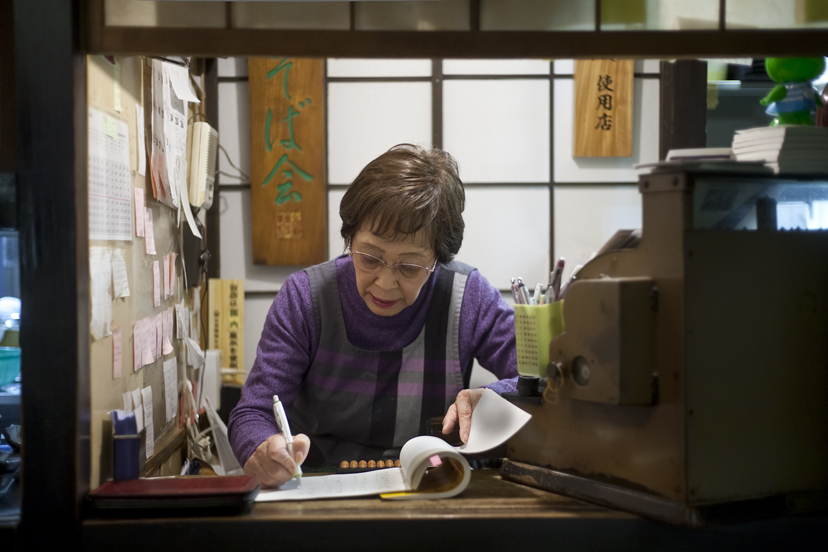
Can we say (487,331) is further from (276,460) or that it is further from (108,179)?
(108,179)

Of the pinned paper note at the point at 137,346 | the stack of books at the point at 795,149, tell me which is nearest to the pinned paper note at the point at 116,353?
the pinned paper note at the point at 137,346

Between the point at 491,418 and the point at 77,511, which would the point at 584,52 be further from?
the point at 77,511

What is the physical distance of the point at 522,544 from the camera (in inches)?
41.8

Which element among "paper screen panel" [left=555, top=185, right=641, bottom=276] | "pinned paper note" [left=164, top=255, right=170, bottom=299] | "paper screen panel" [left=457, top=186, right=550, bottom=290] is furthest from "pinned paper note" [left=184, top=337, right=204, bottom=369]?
"paper screen panel" [left=555, top=185, right=641, bottom=276]

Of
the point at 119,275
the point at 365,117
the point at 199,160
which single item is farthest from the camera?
the point at 365,117

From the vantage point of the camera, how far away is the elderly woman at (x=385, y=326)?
5.42 feet

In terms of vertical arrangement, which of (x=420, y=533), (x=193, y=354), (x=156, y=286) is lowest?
(x=420, y=533)

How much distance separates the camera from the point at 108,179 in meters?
1.22

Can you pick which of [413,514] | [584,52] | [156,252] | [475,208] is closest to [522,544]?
[413,514]

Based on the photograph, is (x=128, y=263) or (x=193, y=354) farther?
(x=193, y=354)

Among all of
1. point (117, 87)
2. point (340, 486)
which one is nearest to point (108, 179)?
point (117, 87)

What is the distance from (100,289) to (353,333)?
2.58ft

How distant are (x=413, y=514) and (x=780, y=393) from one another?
641 millimetres

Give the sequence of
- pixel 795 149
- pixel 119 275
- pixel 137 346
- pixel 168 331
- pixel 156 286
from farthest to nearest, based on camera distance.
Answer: pixel 168 331
pixel 156 286
pixel 137 346
pixel 119 275
pixel 795 149
